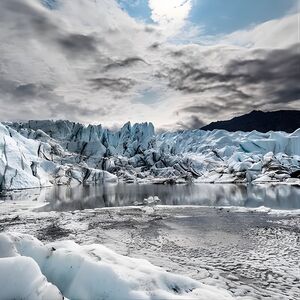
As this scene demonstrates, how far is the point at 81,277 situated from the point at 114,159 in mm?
102900

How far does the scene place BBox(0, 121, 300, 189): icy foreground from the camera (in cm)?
6944

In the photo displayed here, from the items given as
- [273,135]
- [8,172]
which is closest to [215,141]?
[273,135]

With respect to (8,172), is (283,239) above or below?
below

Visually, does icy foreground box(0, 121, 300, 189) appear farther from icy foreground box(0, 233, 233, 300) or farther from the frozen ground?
icy foreground box(0, 233, 233, 300)

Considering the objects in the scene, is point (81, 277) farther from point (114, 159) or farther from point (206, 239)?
point (114, 159)

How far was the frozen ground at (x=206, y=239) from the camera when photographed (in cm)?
1062

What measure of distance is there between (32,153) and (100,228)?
65818 mm

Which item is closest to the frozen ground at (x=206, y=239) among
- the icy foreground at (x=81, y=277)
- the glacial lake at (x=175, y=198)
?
the icy foreground at (x=81, y=277)

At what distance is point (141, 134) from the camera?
453ft

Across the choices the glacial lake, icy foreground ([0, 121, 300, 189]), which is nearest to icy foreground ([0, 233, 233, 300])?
the glacial lake

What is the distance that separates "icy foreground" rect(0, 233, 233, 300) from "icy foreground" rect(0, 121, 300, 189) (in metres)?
55.3

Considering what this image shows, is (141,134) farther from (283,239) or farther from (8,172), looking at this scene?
(283,239)

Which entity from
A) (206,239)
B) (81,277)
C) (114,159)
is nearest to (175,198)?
(206,239)

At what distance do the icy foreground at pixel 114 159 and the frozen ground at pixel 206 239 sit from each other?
41457 mm
